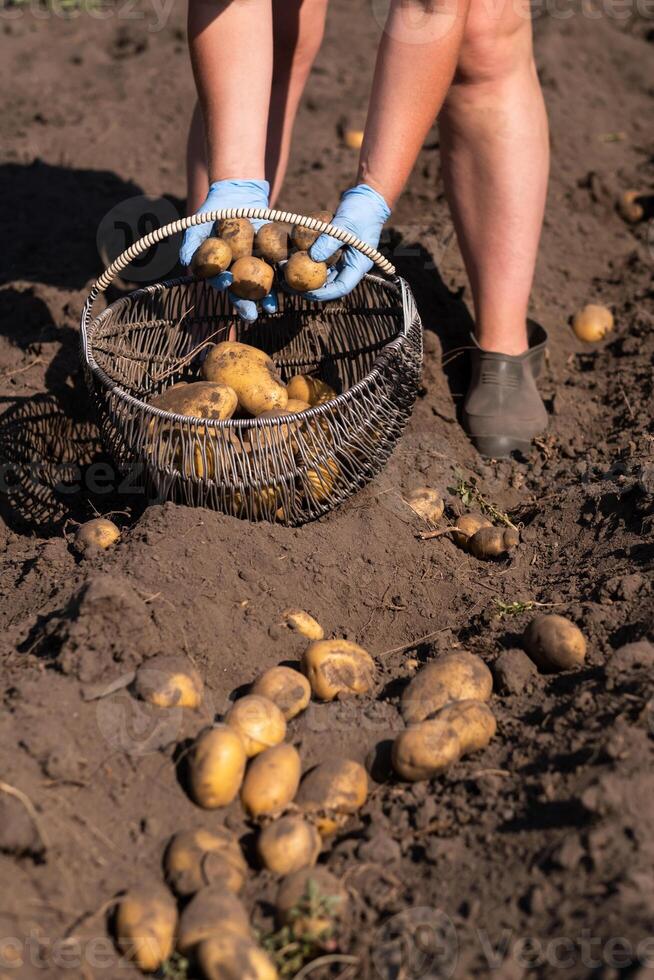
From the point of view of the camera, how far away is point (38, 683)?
197 centimetres

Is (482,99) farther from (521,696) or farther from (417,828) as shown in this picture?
(417,828)

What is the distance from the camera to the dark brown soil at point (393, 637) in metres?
1.65

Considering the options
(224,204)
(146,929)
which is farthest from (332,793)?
(224,204)

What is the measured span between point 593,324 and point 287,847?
103 inches

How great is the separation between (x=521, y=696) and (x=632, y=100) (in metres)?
4.48

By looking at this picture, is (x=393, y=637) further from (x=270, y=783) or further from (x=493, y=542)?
(x=270, y=783)

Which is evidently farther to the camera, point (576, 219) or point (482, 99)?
point (576, 219)

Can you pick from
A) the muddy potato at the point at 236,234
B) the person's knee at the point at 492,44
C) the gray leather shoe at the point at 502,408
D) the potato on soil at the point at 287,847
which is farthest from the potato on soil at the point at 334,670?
the person's knee at the point at 492,44

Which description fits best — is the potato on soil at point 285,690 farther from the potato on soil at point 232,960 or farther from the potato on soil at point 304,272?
the potato on soil at point 304,272

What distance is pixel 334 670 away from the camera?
214 cm

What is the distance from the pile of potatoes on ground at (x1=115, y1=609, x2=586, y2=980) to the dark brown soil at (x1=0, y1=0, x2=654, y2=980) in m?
0.05

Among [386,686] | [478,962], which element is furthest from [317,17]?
[478,962]

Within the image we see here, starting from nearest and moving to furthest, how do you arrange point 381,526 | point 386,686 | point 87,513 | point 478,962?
point 478,962, point 386,686, point 381,526, point 87,513

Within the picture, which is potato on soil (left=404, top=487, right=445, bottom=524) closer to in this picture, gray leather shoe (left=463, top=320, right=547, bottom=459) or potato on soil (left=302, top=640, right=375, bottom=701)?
gray leather shoe (left=463, top=320, right=547, bottom=459)
